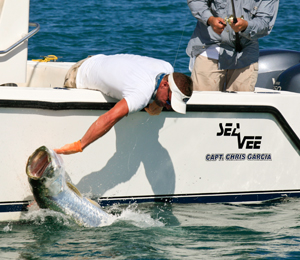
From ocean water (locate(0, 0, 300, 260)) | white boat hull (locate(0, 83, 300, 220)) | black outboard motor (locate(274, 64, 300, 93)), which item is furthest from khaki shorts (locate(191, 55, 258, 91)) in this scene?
ocean water (locate(0, 0, 300, 260))

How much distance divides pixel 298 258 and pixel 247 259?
0.39 m

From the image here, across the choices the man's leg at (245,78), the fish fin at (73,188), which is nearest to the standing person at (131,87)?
the fish fin at (73,188)

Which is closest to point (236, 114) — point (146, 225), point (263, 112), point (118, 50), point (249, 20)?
point (263, 112)

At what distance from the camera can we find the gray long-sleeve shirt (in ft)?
14.5

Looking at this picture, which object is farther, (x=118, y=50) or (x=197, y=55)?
(x=118, y=50)

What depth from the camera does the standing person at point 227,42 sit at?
173 inches

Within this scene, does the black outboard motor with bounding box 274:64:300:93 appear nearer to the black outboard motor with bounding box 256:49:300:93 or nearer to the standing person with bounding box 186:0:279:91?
the black outboard motor with bounding box 256:49:300:93

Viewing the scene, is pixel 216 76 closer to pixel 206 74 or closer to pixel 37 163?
pixel 206 74

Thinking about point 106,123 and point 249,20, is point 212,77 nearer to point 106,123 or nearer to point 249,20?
point 249,20

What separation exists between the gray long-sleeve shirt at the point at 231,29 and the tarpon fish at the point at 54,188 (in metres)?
1.82

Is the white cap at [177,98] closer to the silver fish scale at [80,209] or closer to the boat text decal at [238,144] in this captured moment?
the boat text decal at [238,144]

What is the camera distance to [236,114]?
4.26 meters

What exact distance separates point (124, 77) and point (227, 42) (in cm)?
121

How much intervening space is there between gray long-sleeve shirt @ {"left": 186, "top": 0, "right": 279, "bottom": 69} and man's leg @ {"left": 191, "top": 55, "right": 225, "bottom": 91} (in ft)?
0.24
